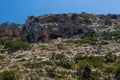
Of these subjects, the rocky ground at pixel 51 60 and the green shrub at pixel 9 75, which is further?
the rocky ground at pixel 51 60

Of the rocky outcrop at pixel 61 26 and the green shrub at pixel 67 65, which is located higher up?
the rocky outcrop at pixel 61 26

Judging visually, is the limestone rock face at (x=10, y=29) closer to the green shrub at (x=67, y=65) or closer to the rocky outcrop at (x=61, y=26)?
the rocky outcrop at (x=61, y=26)

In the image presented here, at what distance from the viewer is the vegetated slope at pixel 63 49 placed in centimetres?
4119

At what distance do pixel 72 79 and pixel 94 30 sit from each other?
27.7 metres

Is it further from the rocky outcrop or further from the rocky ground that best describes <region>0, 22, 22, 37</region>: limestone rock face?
the rocky ground

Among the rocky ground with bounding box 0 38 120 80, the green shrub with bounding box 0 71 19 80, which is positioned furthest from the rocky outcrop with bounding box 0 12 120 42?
the green shrub with bounding box 0 71 19 80

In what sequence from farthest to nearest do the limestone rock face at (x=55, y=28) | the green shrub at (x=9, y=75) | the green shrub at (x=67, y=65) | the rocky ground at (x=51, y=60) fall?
the limestone rock face at (x=55, y=28) → the green shrub at (x=67, y=65) → the rocky ground at (x=51, y=60) → the green shrub at (x=9, y=75)

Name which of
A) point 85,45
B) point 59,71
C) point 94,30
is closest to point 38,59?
point 59,71

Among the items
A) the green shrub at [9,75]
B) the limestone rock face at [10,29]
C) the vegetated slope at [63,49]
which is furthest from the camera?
the limestone rock face at [10,29]

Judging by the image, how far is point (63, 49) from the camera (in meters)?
53.7

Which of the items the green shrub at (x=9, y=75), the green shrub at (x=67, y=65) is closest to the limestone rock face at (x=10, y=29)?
the green shrub at (x=67, y=65)

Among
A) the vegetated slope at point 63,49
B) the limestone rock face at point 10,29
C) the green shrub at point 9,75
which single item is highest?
the limestone rock face at point 10,29

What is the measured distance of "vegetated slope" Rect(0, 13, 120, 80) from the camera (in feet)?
135

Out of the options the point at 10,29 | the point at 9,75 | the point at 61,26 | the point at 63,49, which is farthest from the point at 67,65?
the point at 10,29
